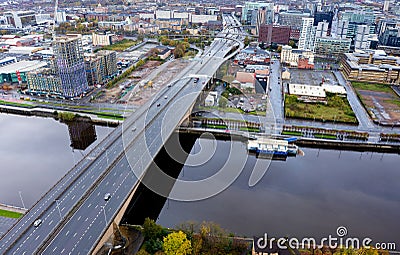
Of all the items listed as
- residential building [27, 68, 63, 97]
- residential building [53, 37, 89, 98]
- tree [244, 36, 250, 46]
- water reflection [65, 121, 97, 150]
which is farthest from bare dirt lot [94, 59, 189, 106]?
tree [244, 36, 250, 46]

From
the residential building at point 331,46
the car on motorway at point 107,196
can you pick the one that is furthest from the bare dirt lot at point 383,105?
the car on motorway at point 107,196

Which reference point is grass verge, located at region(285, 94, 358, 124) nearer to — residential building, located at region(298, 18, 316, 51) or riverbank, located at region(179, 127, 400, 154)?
riverbank, located at region(179, 127, 400, 154)

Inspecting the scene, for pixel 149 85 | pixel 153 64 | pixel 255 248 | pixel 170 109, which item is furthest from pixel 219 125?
pixel 153 64

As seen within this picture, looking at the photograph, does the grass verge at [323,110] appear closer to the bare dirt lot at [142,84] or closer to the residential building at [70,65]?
the bare dirt lot at [142,84]

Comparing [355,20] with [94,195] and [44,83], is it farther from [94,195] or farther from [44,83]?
[94,195]

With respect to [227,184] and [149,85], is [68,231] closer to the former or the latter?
[227,184]
